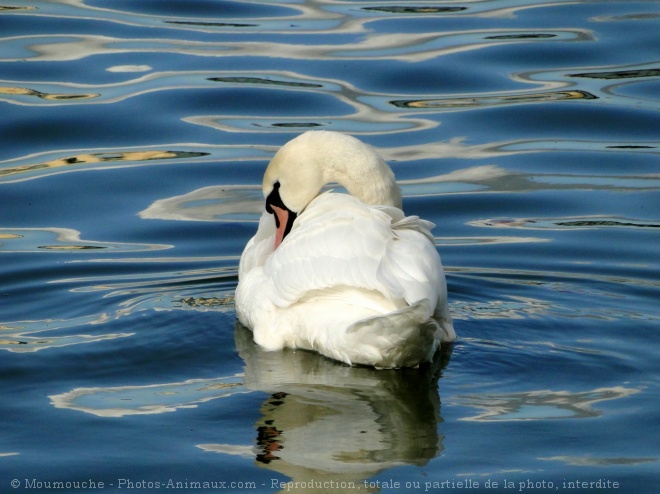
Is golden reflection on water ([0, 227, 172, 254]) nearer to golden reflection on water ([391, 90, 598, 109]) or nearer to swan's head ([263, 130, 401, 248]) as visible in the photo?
swan's head ([263, 130, 401, 248])

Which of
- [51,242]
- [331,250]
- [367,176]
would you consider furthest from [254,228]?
[331,250]

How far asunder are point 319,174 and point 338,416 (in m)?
2.13

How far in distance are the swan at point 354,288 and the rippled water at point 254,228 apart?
169mm

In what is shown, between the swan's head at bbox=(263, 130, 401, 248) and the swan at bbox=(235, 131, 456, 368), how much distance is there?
0.03 meters

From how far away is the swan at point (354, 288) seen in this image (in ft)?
21.2

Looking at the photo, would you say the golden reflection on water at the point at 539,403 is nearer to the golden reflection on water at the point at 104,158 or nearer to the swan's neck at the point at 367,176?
the swan's neck at the point at 367,176

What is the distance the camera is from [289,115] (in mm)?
12828

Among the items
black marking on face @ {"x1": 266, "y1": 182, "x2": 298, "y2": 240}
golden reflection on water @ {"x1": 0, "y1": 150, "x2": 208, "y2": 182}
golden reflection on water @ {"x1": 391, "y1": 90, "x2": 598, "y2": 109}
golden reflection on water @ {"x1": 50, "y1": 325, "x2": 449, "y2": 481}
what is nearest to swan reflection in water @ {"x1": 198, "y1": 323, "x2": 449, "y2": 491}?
golden reflection on water @ {"x1": 50, "y1": 325, "x2": 449, "y2": 481}

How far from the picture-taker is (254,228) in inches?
404

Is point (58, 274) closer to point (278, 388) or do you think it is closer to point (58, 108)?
point (278, 388)

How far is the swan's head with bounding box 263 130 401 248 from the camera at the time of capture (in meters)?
7.75

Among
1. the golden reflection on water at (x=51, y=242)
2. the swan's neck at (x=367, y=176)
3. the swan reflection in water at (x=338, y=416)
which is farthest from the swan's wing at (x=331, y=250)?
the golden reflection on water at (x=51, y=242)

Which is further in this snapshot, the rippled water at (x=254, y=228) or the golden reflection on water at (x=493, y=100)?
the golden reflection on water at (x=493, y=100)

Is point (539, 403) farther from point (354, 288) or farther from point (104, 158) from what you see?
point (104, 158)
